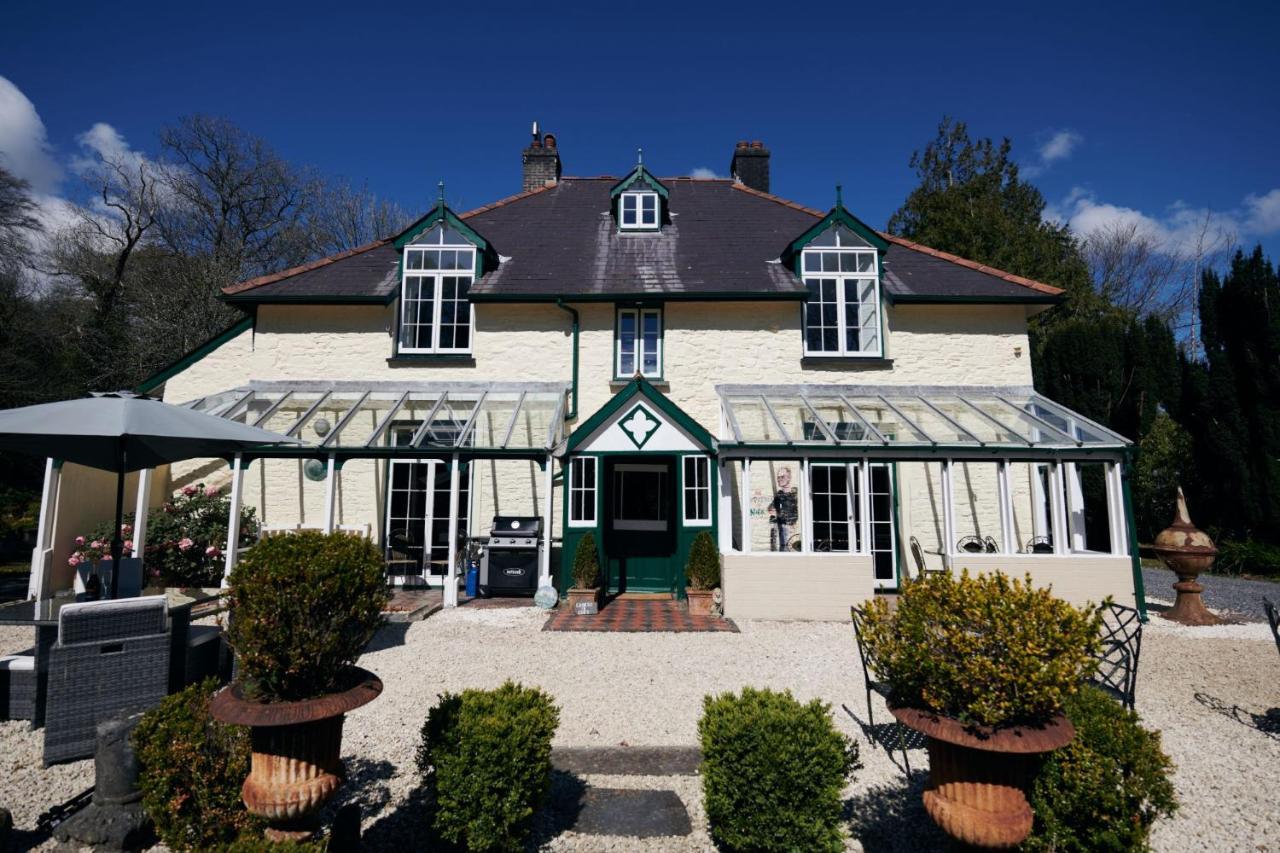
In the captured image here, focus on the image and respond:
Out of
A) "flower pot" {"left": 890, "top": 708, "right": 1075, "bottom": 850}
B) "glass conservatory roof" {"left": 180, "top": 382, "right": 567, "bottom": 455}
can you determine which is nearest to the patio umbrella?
"glass conservatory roof" {"left": 180, "top": 382, "right": 567, "bottom": 455}

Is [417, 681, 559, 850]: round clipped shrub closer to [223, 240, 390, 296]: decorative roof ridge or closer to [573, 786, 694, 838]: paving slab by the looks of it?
[573, 786, 694, 838]: paving slab

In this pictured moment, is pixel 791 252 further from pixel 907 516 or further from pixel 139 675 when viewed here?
pixel 139 675

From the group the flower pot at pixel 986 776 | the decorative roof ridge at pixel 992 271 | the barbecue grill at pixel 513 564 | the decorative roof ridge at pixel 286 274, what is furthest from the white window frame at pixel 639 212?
the flower pot at pixel 986 776

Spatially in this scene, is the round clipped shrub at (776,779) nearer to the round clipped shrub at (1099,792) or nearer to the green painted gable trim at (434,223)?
the round clipped shrub at (1099,792)

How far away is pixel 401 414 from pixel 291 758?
32.3 feet

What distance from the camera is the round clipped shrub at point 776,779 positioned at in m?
3.26

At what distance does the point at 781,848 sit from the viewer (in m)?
3.26

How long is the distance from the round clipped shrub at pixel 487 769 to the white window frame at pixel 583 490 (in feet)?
23.7

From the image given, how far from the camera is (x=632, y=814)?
404cm

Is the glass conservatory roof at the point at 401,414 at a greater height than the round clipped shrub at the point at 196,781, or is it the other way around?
the glass conservatory roof at the point at 401,414

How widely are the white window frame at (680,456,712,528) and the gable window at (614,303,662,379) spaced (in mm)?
2548

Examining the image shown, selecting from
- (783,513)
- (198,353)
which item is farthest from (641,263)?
(198,353)

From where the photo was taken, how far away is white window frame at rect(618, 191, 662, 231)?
1473 cm

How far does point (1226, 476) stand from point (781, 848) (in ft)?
58.8
